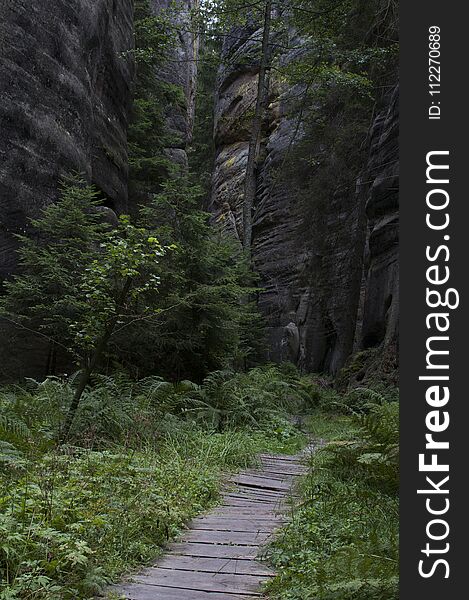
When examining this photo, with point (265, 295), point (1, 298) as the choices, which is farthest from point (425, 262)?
point (265, 295)

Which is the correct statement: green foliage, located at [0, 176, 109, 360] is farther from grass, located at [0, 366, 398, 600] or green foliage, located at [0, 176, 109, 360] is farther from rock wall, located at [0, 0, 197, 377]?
grass, located at [0, 366, 398, 600]

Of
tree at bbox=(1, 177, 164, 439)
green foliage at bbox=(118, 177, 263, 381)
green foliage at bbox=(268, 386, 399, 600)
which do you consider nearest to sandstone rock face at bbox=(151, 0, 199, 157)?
green foliage at bbox=(118, 177, 263, 381)

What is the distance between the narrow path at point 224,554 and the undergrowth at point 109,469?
16 centimetres

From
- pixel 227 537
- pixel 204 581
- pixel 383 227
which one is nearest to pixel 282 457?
pixel 227 537

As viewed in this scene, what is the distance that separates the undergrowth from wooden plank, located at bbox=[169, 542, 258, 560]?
15 centimetres

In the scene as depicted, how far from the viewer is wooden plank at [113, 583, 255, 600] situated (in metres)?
3.04

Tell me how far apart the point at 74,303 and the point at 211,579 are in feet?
22.9

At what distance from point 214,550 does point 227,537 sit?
1.12ft

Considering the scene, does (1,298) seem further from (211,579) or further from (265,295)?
(265,295)

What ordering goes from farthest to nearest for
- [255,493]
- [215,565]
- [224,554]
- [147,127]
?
[147,127] < [255,493] < [224,554] < [215,565]

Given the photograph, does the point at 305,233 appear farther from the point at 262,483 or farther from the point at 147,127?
the point at 262,483

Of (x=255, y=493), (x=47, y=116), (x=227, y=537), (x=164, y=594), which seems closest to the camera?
(x=164, y=594)

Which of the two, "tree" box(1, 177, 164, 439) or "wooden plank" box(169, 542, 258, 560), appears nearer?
"wooden plank" box(169, 542, 258, 560)

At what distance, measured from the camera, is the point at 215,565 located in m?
3.62
